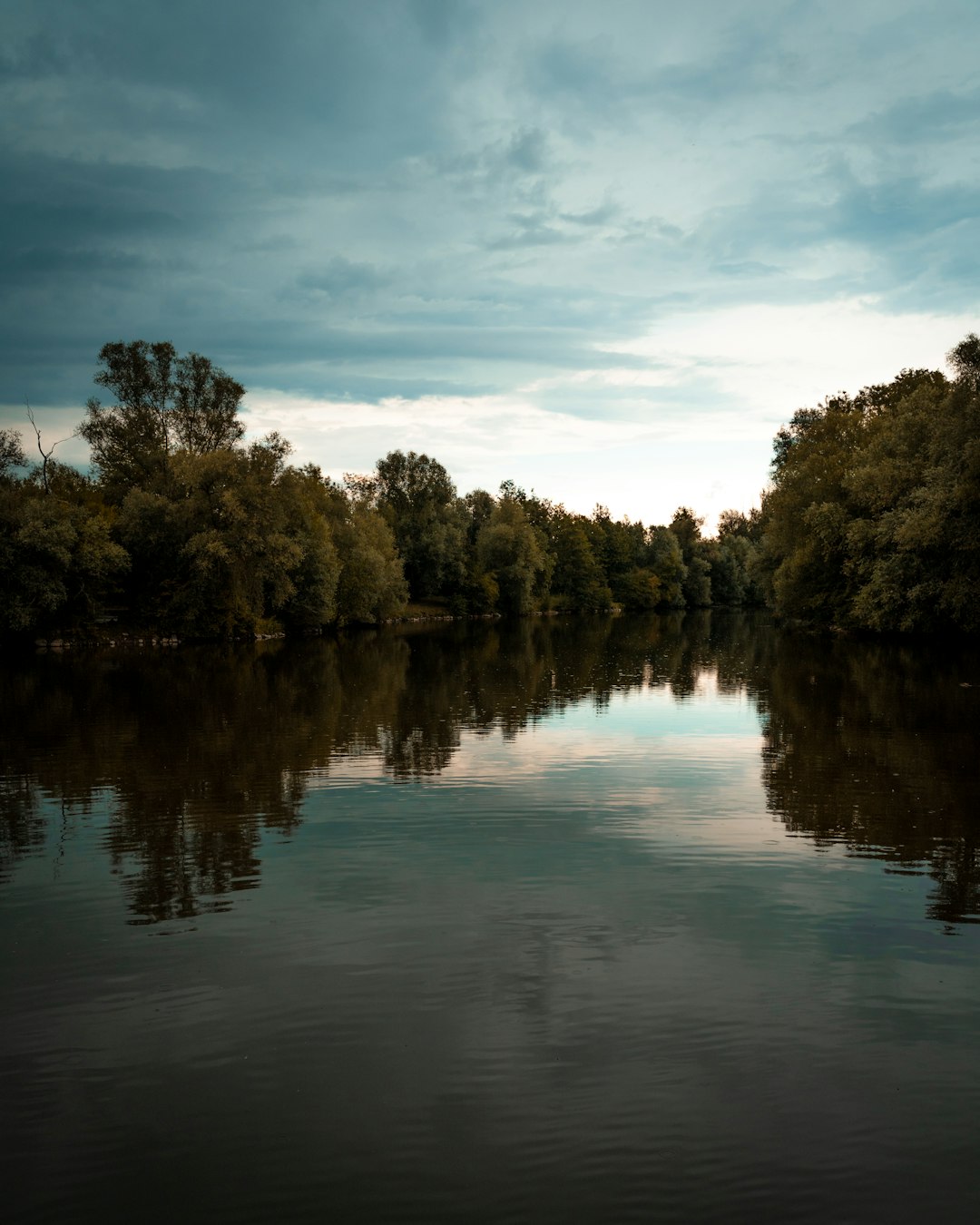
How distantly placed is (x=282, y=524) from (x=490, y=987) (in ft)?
181

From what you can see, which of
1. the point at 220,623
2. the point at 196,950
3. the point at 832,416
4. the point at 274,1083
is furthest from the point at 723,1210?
the point at 832,416

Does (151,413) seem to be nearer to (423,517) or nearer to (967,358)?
(423,517)

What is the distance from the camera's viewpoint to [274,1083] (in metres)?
7.18

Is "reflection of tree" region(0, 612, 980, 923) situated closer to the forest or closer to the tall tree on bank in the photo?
the forest

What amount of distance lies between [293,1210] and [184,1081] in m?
1.81

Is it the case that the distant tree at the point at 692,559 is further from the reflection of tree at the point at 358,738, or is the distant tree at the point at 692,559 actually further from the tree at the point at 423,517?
the reflection of tree at the point at 358,738

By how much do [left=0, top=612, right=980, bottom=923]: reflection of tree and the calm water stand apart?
138mm

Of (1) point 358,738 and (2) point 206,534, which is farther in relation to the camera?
(2) point 206,534

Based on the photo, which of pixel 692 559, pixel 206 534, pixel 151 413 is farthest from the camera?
pixel 692 559

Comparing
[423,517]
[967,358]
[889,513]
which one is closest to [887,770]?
[967,358]

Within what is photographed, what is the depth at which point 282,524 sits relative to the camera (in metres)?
61.4

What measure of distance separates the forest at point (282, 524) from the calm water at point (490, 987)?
102 feet

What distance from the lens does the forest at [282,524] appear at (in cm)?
4825

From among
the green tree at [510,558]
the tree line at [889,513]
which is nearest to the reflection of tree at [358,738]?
the tree line at [889,513]
